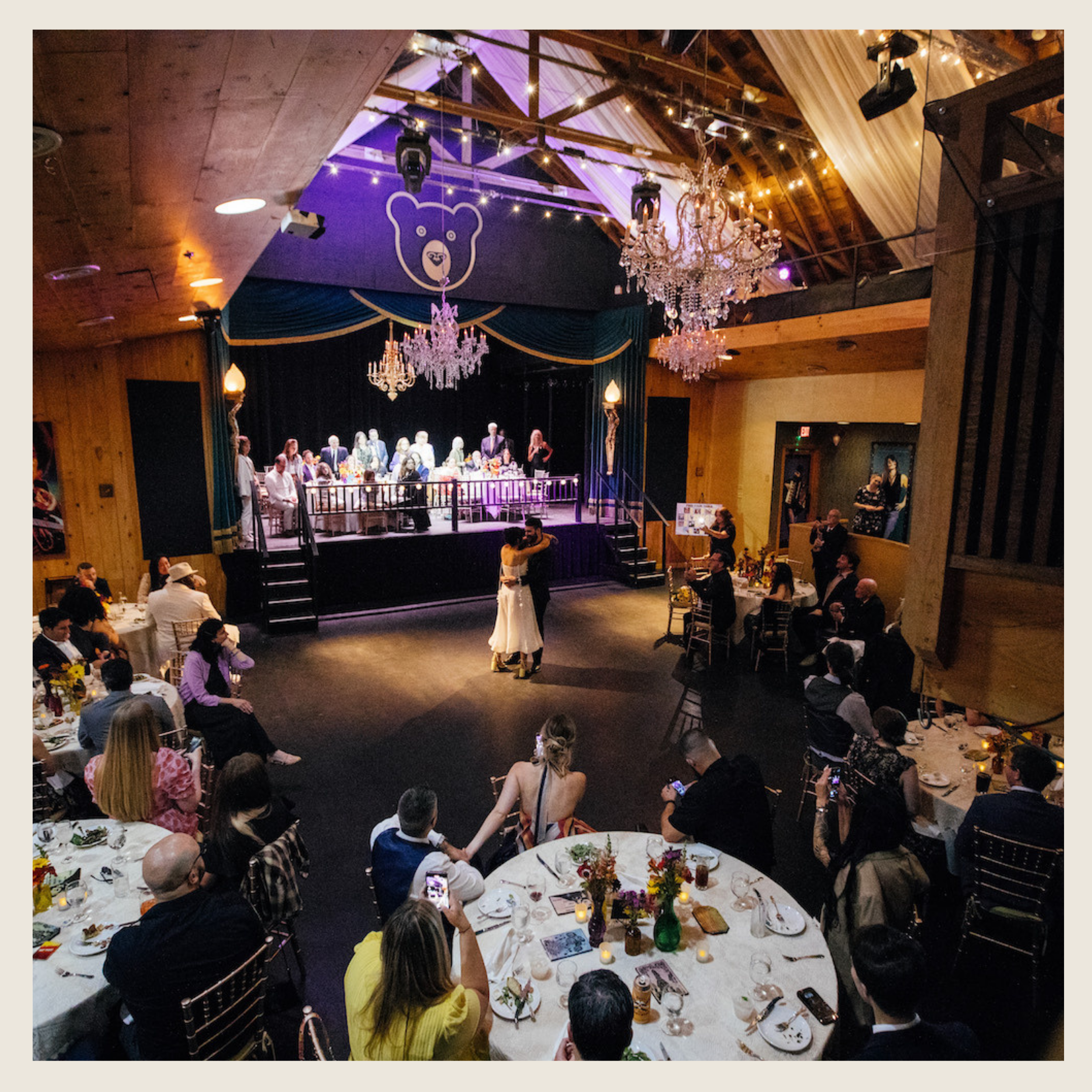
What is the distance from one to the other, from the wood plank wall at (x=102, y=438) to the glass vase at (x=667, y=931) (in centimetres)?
731

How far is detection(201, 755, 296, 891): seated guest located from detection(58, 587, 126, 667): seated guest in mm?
2695

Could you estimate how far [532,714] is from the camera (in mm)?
6094

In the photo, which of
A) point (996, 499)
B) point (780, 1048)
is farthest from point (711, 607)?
point (996, 499)

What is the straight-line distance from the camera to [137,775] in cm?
324

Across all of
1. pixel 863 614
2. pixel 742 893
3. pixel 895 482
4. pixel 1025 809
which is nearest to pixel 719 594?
pixel 863 614

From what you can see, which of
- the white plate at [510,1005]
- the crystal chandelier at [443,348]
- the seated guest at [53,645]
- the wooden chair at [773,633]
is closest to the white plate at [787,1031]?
the white plate at [510,1005]

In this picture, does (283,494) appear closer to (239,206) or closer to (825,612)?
(239,206)

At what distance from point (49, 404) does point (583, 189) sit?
302 inches

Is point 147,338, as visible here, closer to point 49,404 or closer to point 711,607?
point 49,404

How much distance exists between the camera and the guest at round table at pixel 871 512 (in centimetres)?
966

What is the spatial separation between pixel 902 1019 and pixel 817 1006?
31 cm

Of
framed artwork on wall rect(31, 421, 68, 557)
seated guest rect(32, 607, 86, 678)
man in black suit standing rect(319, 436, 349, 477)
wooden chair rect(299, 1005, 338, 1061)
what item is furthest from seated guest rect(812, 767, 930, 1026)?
man in black suit standing rect(319, 436, 349, 477)

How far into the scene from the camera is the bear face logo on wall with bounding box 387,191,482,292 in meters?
9.80

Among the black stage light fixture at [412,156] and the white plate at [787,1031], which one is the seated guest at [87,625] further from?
the white plate at [787,1031]
